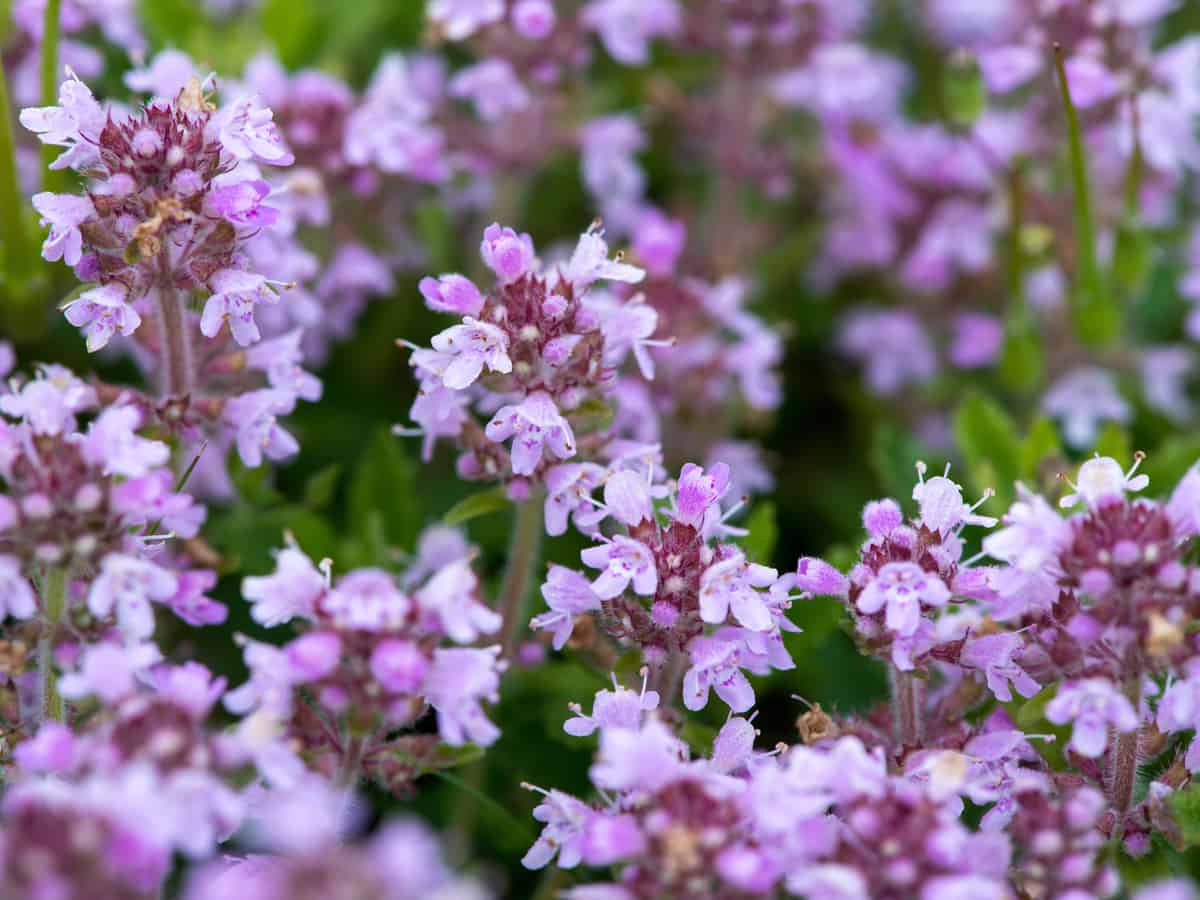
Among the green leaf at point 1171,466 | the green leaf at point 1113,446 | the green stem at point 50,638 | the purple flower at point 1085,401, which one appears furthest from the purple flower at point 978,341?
the green stem at point 50,638

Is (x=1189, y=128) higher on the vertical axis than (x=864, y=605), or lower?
higher

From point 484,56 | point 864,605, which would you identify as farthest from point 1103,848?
point 484,56

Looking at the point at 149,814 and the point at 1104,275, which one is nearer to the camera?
the point at 149,814

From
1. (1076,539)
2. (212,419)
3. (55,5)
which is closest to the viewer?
(1076,539)

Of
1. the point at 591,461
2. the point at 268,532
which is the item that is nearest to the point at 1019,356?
the point at 591,461

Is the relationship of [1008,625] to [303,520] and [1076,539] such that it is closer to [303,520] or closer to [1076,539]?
[1076,539]

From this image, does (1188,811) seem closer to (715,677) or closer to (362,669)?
(715,677)
